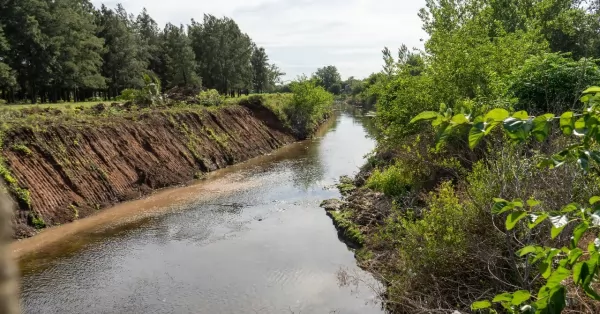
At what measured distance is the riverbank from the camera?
1900 centimetres

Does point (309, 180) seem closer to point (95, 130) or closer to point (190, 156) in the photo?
point (190, 156)

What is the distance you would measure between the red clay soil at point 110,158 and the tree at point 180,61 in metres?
23.2

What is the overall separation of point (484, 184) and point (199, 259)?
9912 mm

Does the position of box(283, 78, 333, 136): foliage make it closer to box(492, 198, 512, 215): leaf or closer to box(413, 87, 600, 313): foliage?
box(492, 198, 512, 215): leaf

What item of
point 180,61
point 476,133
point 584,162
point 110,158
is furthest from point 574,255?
point 180,61

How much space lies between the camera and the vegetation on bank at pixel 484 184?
273 centimetres

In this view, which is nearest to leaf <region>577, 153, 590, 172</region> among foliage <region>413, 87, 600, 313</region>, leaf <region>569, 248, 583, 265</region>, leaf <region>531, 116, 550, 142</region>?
foliage <region>413, 87, 600, 313</region>

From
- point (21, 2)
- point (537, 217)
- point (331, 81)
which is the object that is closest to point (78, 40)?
point (21, 2)

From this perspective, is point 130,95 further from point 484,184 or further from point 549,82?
point 484,184

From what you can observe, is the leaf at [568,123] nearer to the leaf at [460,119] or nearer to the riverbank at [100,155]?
the leaf at [460,119]

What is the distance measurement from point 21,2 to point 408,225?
3957 cm

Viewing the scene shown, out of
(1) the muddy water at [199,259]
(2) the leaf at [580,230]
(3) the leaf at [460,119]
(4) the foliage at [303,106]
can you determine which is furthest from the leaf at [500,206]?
(4) the foliage at [303,106]

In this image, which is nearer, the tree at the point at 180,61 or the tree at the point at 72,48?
the tree at the point at 72,48

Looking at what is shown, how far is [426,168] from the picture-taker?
17.8m
